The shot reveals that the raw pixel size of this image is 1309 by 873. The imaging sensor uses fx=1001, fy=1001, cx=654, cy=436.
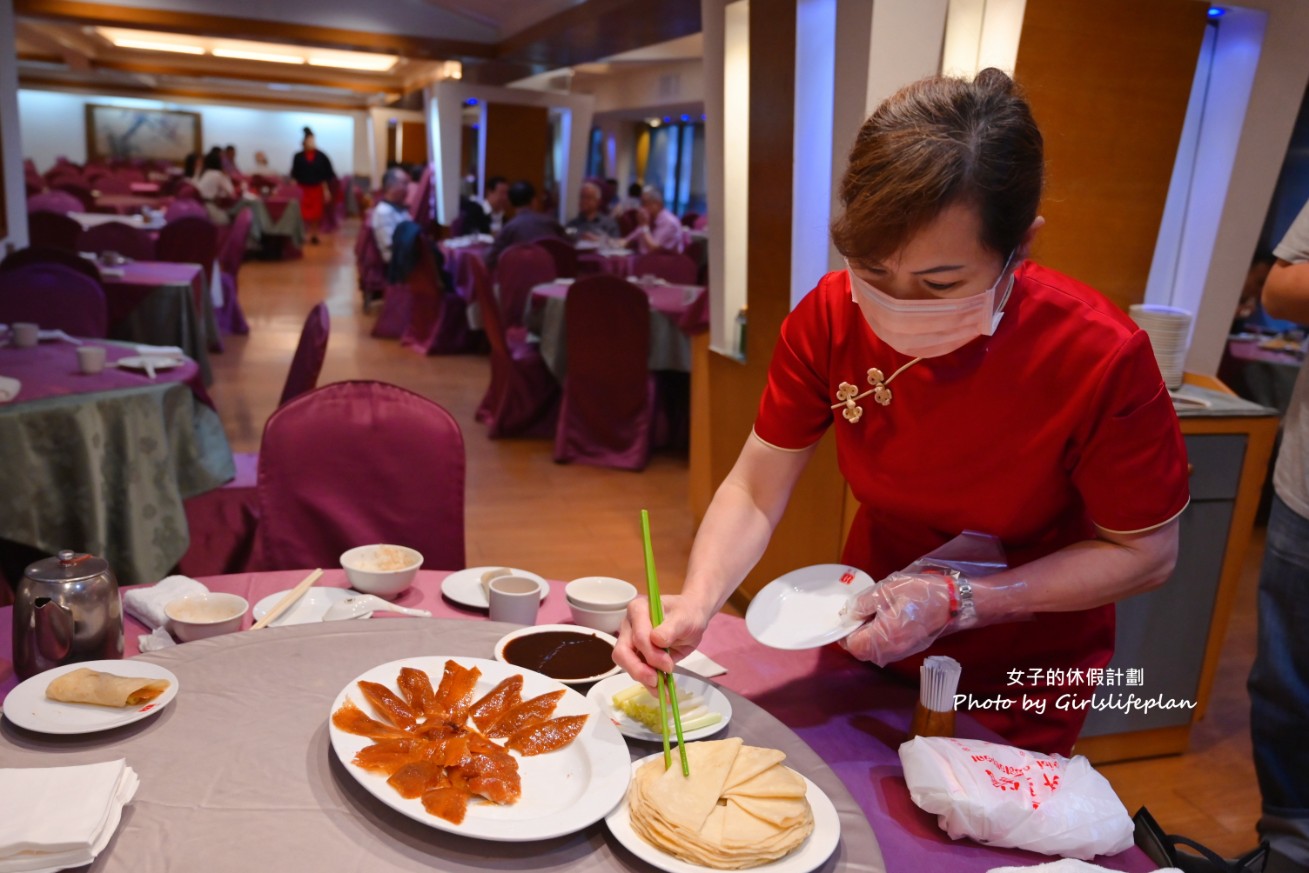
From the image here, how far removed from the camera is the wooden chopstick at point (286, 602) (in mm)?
1426

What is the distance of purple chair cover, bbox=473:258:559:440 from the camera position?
222 inches

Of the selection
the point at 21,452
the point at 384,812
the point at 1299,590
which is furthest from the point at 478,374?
the point at 384,812

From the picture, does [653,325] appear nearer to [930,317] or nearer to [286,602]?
[286,602]

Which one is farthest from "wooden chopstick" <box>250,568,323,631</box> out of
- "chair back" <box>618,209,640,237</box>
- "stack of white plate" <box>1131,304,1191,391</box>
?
"chair back" <box>618,209,640,237</box>

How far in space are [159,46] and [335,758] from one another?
18.2m

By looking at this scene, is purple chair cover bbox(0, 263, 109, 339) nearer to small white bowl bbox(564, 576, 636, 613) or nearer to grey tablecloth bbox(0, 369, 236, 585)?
grey tablecloth bbox(0, 369, 236, 585)

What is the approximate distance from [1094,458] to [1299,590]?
1.04 metres

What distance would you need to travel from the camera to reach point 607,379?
5301 mm

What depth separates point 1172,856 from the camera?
1.02 meters

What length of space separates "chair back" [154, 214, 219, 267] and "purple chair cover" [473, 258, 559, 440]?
8.12 ft

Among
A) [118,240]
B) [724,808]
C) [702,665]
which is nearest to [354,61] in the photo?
[118,240]

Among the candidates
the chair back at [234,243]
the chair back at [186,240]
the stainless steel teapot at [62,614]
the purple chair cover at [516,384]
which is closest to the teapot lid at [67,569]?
the stainless steel teapot at [62,614]

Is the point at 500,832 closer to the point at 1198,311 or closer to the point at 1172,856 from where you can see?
the point at 1172,856

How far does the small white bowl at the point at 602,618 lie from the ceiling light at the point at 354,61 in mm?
16604
